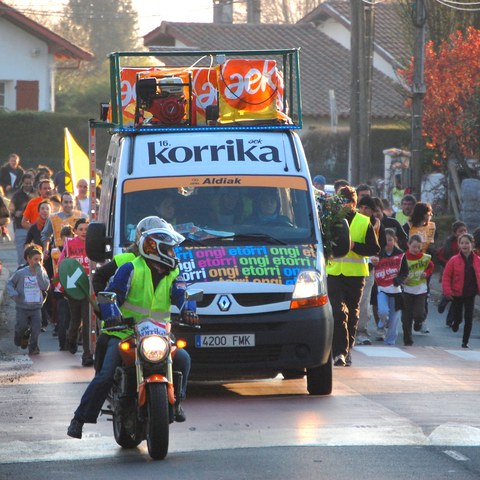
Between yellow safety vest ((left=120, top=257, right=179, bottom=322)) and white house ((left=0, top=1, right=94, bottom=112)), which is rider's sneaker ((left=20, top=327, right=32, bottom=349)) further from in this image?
white house ((left=0, top=1, right=94, bottom=112))

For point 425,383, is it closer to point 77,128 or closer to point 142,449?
point 142,449

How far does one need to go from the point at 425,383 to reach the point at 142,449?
15.0 feet

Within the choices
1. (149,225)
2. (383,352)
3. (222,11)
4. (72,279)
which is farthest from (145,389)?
(222,11)

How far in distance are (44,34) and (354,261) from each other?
39981mm

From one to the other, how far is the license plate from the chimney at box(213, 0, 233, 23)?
54.7 metres

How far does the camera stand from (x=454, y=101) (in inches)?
1350

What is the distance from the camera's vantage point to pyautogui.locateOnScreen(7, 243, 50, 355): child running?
1723cm

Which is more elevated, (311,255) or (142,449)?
(311,255)

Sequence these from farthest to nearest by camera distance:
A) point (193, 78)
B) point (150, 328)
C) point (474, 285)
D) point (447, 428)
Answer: point (474, 285), point (193, 78), point (447, 428), point (150, 328)

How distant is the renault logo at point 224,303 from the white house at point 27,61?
42.8 meters

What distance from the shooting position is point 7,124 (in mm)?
48531

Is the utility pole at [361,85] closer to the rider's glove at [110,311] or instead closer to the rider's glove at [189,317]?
the rider's glove at [189,317]

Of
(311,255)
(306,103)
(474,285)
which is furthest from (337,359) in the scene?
(306,103)

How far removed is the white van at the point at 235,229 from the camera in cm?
1205
